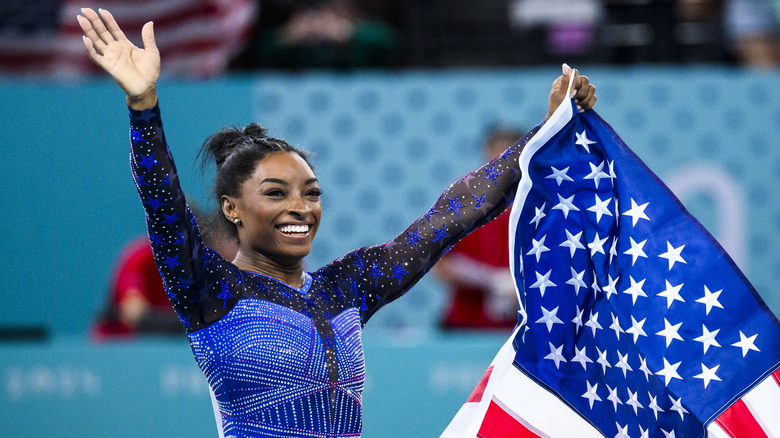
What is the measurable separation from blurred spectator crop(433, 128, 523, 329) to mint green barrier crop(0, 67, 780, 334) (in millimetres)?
692

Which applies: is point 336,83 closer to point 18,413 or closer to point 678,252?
point 18,413

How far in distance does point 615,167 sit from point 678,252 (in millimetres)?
306

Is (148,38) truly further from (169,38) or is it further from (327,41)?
(169,38)

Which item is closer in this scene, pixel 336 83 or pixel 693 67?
pixel 336 83

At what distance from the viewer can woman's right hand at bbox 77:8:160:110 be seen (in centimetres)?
219

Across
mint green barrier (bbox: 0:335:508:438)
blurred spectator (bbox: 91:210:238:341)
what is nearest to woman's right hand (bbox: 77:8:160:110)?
mint green barrier (bbox: 0:335:508:438)

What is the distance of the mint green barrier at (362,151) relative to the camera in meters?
6.03

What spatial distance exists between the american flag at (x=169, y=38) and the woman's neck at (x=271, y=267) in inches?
181

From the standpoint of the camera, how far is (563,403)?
9.18 ft

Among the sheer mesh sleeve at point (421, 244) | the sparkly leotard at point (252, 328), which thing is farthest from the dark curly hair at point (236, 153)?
the sheer mesh sleeve at point (421, 244)

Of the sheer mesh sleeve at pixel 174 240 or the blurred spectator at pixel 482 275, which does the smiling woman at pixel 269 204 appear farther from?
the blurred spectator at pixel 482 275

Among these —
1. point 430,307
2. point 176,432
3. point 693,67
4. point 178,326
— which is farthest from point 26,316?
point 693,67

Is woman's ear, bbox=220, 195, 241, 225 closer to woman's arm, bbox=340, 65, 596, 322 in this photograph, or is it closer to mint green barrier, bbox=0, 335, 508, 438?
woman's arm, bbox=340, 65, 596, 322

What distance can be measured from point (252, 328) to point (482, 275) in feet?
9.74
